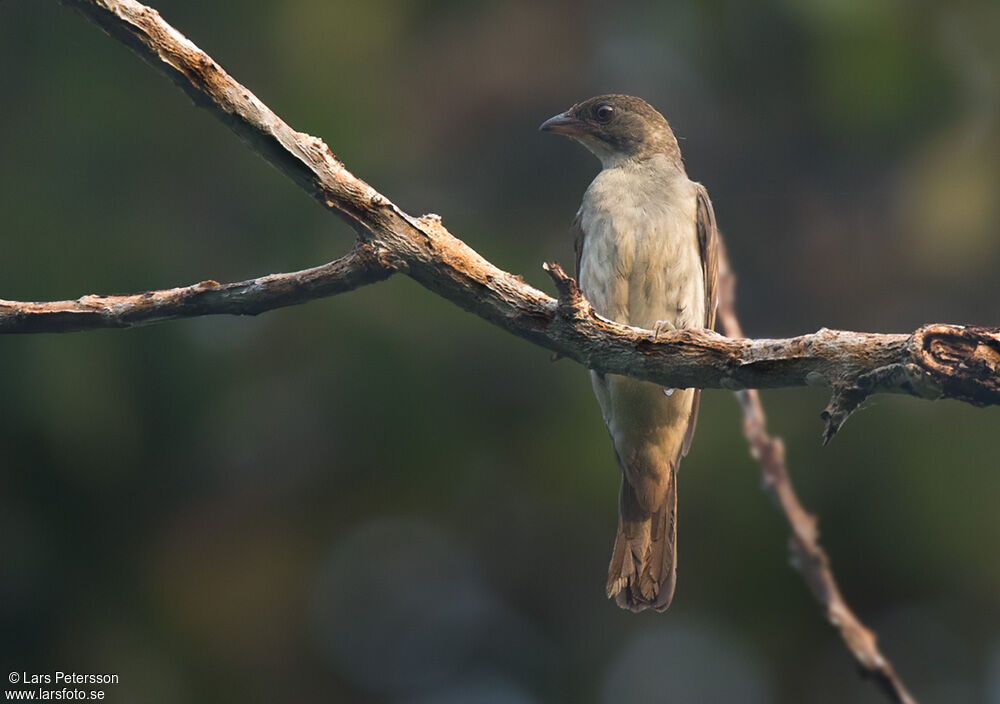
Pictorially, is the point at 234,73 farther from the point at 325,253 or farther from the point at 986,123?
the point at 986,123

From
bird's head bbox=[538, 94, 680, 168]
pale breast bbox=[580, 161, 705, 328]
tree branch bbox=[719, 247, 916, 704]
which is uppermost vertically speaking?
bird's head bbox=[538, 94, 680, 168]

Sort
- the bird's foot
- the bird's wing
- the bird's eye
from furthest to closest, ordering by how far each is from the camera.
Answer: the bird's eye < the bird's wing < the bird's foot

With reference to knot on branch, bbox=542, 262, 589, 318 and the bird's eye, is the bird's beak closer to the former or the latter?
the bird's eye

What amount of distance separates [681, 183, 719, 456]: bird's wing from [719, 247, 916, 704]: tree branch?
42.6 inches

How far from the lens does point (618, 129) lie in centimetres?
540

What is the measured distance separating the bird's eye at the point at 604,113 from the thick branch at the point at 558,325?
2.39 m

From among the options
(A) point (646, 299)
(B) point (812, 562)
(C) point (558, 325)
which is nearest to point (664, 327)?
(A) point (646, 299)

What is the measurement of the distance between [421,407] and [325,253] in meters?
1.14

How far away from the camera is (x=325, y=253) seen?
7.20m

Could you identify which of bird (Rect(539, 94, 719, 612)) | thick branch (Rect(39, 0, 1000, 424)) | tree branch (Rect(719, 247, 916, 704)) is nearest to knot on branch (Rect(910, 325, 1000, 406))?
thick branch (Rect(39, 0, 1000, 424))

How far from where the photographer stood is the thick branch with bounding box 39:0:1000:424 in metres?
2.78

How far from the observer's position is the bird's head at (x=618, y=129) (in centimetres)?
533

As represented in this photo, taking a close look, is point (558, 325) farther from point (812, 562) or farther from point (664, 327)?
point (664, 327)

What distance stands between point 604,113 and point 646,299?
1194 mm
